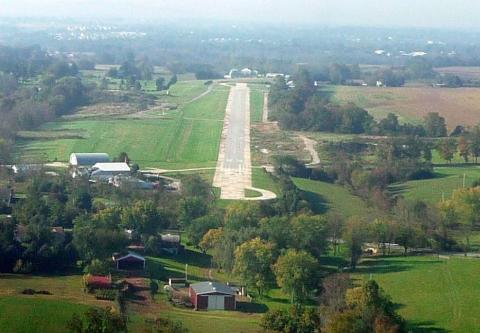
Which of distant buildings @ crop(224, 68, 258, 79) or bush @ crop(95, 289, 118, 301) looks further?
distant buildings @ crop(224, 68, 258, 79)

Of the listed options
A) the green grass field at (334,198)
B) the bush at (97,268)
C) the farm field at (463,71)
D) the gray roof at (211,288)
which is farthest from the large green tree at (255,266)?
the farm field at (463,71)

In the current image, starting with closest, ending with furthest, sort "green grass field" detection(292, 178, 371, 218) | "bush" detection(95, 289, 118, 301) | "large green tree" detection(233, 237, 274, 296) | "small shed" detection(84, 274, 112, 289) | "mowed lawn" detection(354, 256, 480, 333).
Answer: "mowed lawn" detection(354, 256, 480, 333) → "bush" detection(95, 289, 118, 301) → "small shed" detection(84, 274, 112, 289) → "large green tree" detection(233, 237, 274, 296) → "green grass field" detection(292, 178, 371, 218)

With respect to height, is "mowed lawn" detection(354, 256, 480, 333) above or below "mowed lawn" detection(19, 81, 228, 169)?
above

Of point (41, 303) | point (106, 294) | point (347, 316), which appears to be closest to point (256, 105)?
point (106, 294)

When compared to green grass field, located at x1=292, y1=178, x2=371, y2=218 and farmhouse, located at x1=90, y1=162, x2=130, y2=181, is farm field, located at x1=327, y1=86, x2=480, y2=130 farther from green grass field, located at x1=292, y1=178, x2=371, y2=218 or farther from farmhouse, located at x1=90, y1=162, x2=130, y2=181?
farmhouse, located at x1=90, y1=162, x2=130, y2=181

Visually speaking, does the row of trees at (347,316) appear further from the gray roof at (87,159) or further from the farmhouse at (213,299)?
the gray roof at (87,159)

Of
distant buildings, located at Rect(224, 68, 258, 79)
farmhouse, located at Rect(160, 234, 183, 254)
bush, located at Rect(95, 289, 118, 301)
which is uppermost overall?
bush, located at Rect(95, 289, 118, 301)

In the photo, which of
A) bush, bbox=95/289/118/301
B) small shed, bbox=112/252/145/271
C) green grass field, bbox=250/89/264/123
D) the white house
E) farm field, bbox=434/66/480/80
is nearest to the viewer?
bush, bbox=95/289/118/301

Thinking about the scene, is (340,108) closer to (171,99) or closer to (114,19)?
(171,99)

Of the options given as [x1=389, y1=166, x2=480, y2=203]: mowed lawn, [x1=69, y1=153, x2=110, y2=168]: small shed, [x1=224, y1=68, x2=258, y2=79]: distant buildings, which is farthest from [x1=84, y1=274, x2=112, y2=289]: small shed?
[x1=224, y1=68, x2=258, y2=79]: distant buildings
